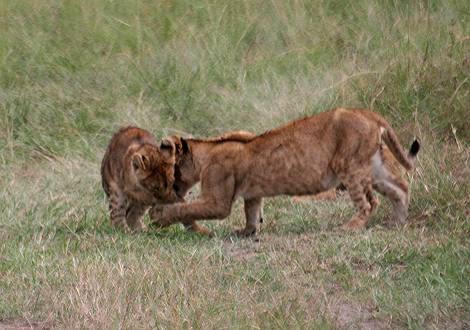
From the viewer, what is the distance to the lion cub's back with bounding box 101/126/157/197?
26.4ft

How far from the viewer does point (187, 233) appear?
769 centimetres

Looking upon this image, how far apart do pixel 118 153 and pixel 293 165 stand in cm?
114

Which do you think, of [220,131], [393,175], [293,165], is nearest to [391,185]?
[393,175]

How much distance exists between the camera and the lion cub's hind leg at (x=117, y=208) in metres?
7.88

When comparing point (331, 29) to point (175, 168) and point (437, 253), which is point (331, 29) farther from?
point (437, 253)

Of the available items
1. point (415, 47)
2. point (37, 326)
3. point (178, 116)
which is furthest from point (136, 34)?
point (37, 326)

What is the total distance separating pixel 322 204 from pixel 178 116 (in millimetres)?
2180

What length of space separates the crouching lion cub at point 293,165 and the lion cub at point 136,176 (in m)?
0.11

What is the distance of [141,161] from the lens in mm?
7688

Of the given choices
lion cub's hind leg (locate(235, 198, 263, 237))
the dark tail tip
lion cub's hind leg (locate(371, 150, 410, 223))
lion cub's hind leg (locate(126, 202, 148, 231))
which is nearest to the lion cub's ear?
lion cub's hind leg (locate(126, 202, 148, 231))

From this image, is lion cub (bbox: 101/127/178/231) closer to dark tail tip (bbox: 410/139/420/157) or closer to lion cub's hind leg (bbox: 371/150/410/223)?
lion cub's hind leg (bbox: 371/150/410/223)

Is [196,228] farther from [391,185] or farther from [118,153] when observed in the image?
[391,185]

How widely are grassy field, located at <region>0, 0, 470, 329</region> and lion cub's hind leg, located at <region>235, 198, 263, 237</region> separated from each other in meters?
0.09

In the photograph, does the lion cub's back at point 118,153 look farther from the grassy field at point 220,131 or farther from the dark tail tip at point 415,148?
the dark tail tip at point 415,148
